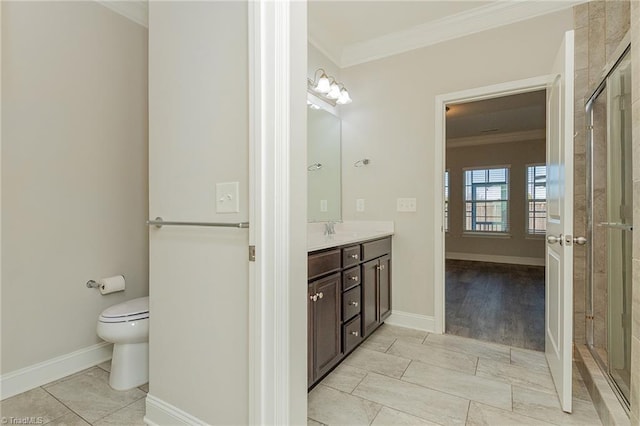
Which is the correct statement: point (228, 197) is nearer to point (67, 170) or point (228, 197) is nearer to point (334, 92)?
point (67, 170)

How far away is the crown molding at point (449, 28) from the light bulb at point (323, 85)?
0.51m

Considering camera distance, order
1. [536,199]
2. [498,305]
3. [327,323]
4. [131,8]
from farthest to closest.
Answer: [536,199] < [498,305] < [131,8] < [327,323]

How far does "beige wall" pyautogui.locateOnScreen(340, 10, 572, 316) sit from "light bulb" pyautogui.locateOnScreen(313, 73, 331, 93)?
442 millimetres

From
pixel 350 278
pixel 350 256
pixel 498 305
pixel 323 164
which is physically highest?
pixel 323 164

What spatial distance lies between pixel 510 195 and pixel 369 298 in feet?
17.1

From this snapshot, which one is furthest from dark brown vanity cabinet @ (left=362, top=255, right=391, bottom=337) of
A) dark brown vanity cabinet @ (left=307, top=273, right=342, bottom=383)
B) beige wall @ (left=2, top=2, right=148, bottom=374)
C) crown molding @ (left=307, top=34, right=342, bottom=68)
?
crown molding @ (left=307, top=34, right=342, bottom=68)

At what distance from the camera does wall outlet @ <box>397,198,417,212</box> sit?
277 cm

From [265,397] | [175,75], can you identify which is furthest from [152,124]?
Result: [265,397]

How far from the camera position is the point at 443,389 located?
5.90ft

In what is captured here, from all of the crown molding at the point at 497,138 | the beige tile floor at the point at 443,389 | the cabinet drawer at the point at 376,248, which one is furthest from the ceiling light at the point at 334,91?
the crown molding at the point at 497,138

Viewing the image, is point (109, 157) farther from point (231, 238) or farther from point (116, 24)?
point (231, 238)

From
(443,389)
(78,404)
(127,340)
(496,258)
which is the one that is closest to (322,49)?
(127,340)

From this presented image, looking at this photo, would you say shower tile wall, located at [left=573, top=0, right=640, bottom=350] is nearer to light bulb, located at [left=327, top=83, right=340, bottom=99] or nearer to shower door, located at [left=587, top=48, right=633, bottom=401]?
shower door, located at [left=587, top=48, right=633, bottom=401]

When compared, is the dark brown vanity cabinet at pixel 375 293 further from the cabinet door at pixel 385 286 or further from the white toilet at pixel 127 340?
the white toilet at pixel 127 340
